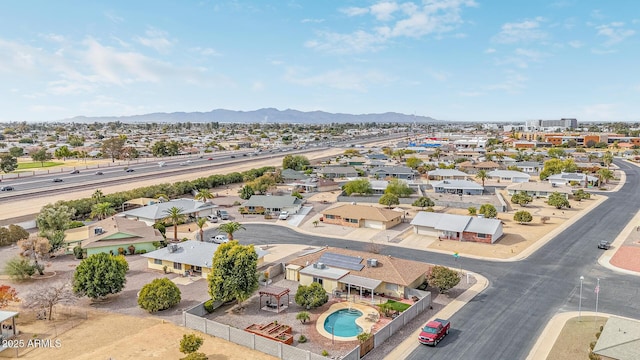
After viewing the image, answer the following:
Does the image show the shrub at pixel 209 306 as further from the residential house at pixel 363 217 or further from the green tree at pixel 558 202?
the green tree at pixel 558 202

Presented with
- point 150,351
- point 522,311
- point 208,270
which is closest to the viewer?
point 150,351

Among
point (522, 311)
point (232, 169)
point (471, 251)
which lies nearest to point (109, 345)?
point (522, 311)

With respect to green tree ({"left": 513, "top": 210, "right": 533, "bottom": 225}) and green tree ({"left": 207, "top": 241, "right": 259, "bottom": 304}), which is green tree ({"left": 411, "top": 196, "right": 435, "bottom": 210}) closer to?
green tree ({"left": 513, "top": 210, "right": 533, "bottom": 225})

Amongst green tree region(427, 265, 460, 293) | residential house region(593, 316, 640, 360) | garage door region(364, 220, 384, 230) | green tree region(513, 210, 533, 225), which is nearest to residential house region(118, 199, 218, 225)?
garage door region(364, 220, 384, 230)

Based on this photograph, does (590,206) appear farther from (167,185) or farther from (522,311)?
(167,185)

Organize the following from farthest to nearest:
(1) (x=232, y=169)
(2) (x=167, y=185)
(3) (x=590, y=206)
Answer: (1) (x=232, y=169) < (2) (x=167, y=185) < (3) (x=590, y=206)

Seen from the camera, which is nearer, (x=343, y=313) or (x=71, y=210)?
(x=343, y=313)
